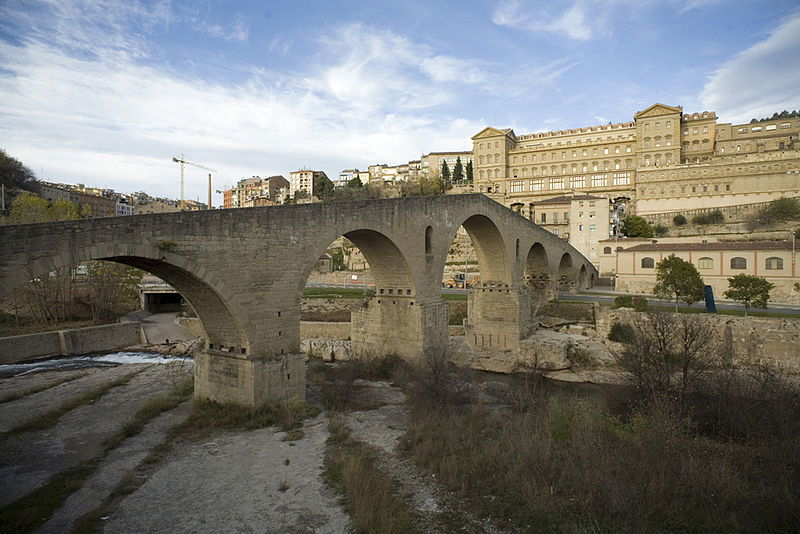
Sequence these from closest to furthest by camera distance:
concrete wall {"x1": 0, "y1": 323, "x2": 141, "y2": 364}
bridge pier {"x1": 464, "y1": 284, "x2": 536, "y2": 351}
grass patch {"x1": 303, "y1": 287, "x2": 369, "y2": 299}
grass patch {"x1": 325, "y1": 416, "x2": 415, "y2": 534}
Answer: grass patch {"x1": 325, "y1": 416, "x2": 415, "y2": 534} → concrete wall {"x1": 0, "y1": 323, "x2": 141, "y2": 364} → bridge pier {"x1": 464, "y1": 284, "x2": 536, "y2": 351} → grass patch {"x1": 303, "y1": 287, "x2": 369, "y2": 299}

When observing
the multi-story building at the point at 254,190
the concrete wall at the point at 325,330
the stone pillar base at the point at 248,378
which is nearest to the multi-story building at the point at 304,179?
the multi-story building at the point at 254,190

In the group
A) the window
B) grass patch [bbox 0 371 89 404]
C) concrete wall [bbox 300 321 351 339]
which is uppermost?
the window

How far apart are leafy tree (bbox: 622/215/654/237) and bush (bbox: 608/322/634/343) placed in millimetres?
24661

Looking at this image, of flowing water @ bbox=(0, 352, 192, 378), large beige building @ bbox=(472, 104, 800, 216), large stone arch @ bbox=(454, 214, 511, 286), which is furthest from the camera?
large beige building @ bbox=(472, 104, 800, 216)

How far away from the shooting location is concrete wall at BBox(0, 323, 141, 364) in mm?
24234

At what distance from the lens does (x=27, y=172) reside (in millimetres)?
59562

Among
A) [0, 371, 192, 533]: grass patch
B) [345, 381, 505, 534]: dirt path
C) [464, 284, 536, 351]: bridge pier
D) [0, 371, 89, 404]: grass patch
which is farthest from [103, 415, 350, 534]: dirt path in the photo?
[464, 284, 536, 351]: bridge pier

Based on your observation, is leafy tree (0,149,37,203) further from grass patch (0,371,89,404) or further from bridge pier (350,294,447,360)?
bridge pier (350,294,447,360)

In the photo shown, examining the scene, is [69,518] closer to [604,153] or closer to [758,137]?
[604,153]

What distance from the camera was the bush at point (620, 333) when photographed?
25484mm

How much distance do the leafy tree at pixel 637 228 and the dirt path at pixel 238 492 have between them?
44.9m

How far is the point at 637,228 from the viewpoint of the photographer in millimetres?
47156

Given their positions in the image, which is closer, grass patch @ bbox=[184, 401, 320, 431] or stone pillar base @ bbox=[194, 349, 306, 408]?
grass patch @ bbox=[184, 401, 320, 431]

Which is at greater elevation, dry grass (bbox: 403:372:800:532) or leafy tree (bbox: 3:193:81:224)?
leafy tree (bbox: 3:193:81:224)
